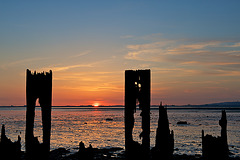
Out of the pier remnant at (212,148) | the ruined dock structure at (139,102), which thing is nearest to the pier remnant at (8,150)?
the ruined dock structure at (139,102)

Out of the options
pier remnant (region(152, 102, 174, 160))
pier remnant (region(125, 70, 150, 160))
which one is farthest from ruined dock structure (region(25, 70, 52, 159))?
pier remnant (region(152, 102, 174, 160))

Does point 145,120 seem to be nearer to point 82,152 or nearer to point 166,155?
point 166,155

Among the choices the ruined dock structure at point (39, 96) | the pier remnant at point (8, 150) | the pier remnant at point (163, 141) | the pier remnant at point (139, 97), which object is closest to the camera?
the pier remnant at point (139, 97)

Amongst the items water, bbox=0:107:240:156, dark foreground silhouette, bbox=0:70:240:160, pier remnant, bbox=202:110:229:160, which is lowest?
water, bbox=0:107:240:156

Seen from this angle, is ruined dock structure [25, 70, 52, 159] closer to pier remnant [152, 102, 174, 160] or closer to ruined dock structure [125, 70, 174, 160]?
ruined dock structure [125, 70, 174, 160]

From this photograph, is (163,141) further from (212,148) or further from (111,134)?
→ (111,134)

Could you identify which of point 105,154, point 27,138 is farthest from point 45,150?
point 105,154

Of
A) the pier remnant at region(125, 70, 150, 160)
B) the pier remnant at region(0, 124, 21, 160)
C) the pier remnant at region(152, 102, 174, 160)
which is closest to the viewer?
the pier remnant at region(125, 70, 150, 160)

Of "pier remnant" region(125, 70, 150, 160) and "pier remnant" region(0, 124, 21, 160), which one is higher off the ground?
"pier remnant" region(125, 70, 150, 160)

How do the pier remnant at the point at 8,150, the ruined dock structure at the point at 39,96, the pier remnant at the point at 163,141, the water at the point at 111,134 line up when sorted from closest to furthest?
the ruined dock structure at the point at 39,96, the pier remnant at the point at 8,150, the pier remnant at the point at 163,141, the water at the point at 111,134

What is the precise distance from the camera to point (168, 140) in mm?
10742

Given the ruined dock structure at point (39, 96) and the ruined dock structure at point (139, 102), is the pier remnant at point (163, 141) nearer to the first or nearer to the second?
the ruined dock structure at point (139, 102)

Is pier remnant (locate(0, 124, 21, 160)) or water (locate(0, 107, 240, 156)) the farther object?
water (locate(0, 107, 240, 156))

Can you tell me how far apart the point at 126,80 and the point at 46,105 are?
2.68m
